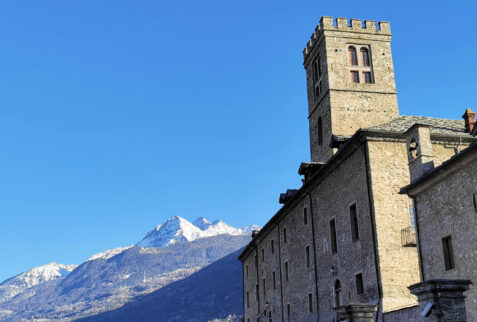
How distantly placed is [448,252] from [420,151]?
3970 millimetres

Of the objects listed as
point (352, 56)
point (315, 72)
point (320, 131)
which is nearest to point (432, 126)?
point (320, 131)

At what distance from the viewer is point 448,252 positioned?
19.7 meters

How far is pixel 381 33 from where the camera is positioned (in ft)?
141

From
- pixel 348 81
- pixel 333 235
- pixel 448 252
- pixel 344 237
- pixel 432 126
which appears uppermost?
pixel 348 81

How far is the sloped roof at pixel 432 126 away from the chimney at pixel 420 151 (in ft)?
14.1

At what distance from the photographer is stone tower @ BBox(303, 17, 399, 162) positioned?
131 ft

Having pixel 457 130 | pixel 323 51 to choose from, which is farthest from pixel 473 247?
pixel 323 51

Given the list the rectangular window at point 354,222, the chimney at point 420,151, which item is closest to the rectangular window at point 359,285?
the rectangular window at point 354,222

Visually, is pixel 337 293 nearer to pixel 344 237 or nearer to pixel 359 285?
pixel 359 285

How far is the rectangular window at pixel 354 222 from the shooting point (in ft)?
89.5

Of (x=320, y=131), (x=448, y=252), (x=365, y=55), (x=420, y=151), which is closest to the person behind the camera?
(x=448, y=252)

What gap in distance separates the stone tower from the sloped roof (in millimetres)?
7952

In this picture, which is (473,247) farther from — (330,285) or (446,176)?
(330,285)

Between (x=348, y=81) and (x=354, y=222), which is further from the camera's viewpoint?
(x=348, y=81)
